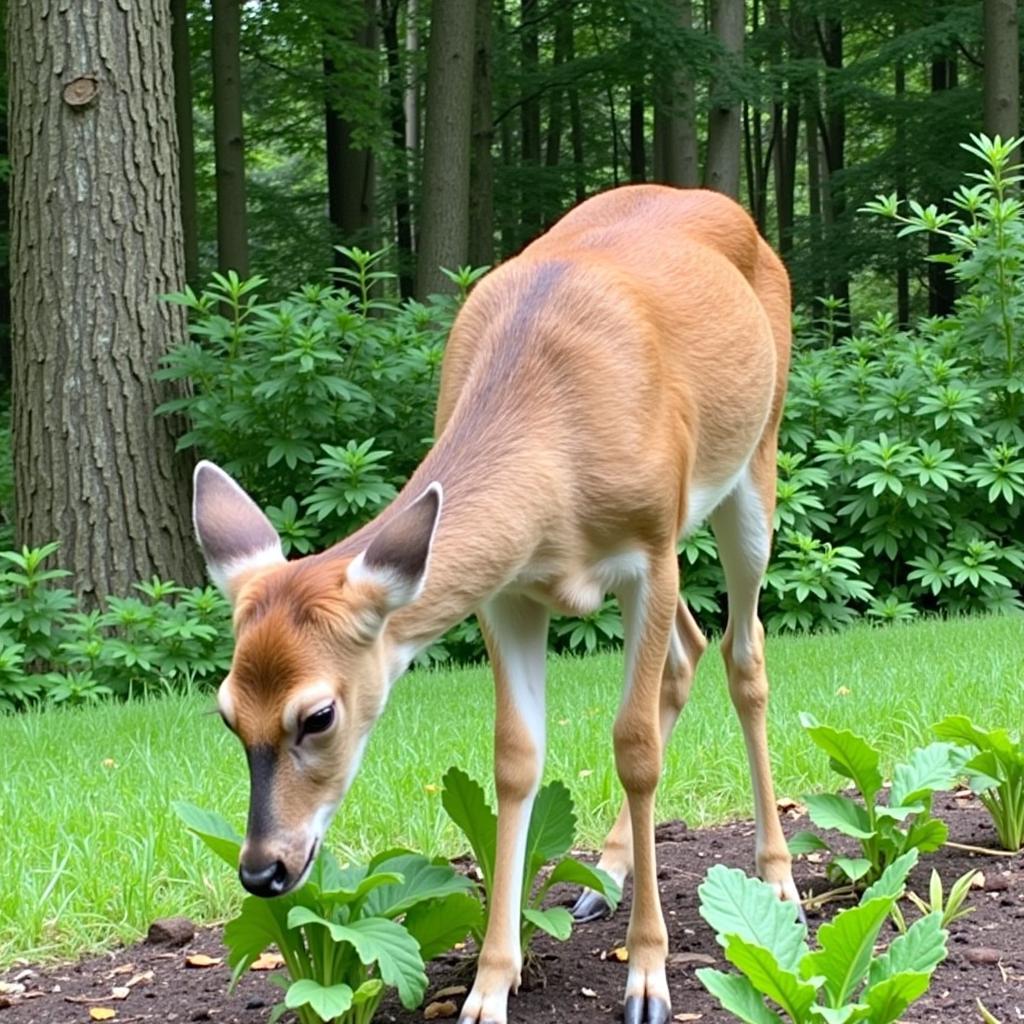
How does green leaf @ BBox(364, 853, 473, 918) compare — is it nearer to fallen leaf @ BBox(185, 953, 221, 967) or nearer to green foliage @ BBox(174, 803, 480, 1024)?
green foliage @ BBox(174, 803, 480, 1024)

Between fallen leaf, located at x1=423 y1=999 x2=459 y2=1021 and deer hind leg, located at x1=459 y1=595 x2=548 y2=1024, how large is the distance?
0.34 feet

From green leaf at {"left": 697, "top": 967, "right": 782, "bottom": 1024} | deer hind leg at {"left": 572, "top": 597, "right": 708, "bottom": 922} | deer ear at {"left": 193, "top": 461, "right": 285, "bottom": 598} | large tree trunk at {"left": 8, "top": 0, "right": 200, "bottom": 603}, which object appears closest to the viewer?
green leaf at {"left": 697, "top": 967, "right": 782, "bottom": 1024}

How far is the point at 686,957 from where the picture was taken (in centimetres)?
378

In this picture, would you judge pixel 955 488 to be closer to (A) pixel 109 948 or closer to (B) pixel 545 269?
(B) pixel 545 269

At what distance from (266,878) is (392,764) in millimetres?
2714

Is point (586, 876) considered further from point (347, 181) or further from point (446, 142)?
point (347, 181)

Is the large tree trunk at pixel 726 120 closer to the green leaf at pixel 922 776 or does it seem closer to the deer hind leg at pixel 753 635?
the deer hind leg at pixel 753 635

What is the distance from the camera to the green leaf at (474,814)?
3605 mm

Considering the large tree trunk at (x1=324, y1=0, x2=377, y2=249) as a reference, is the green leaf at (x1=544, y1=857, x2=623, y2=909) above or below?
below

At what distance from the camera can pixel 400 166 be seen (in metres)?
20.4

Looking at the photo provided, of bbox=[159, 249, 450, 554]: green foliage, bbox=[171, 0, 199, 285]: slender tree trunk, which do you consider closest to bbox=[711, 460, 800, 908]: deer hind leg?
bbox=[159, 249, 450, 554]: green foliage

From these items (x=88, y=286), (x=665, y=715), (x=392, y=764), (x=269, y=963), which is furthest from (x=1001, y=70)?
(x=269, y=963)

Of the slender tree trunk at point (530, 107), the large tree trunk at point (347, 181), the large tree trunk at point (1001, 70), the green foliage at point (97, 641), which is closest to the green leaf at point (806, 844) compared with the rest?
the green foliage at point (97, 641)

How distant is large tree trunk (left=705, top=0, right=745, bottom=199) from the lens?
16.9 meters
